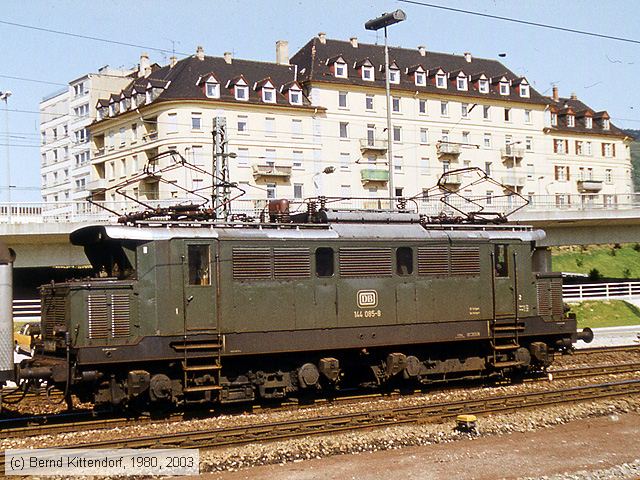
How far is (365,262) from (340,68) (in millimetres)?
53326

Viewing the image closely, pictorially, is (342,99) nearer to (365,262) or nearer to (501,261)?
(501,261)

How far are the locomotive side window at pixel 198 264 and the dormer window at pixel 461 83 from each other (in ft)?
207

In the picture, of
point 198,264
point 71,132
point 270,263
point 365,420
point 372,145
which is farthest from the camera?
point 71,132

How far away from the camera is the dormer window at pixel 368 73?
7175 centimetres

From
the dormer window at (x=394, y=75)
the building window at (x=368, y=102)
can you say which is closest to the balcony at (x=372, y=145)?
the building window at (x=368, y=102)

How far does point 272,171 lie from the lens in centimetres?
6569

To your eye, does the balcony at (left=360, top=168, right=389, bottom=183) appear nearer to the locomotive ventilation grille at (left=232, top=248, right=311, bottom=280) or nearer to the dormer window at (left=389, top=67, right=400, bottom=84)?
the dormer window at (left=389, top=67, right=400, bottom=84)

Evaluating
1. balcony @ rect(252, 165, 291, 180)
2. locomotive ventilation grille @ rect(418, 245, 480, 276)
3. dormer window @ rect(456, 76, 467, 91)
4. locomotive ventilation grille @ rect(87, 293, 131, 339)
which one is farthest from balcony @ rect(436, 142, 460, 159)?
locomotive ventilation grille @ rect(87, 293, 131, 339)

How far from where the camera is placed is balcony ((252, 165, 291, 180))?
64.9 m

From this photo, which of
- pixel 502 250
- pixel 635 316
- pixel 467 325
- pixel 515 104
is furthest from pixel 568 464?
pixel 515 104

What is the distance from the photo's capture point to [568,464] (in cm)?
Result: 1433

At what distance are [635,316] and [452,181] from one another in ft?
115

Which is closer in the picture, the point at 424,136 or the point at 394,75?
the point at 394,75

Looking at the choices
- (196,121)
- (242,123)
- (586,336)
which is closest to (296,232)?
(586,336)
